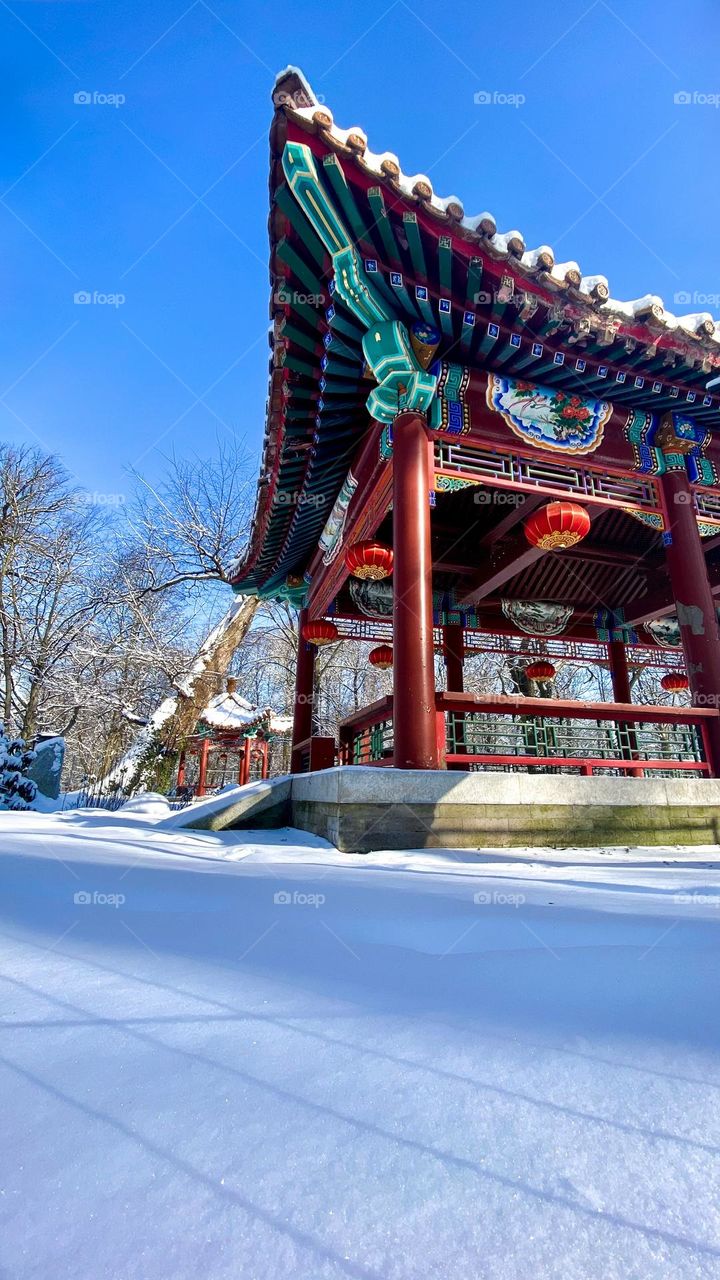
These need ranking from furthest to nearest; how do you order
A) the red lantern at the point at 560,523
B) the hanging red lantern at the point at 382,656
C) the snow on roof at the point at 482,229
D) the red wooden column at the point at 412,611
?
the hanging red lantern at the point at 382,656 → the red lantern at the point at 560,523 → the red wooden column at the point at 412,611 → the snow on roof at the point at 482,229

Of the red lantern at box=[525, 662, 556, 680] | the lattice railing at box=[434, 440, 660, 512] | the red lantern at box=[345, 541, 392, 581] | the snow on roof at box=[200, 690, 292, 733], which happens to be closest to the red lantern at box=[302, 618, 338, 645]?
the red lantern at box=[345, 541, 392, 581]

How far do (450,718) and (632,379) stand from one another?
12.5 feet

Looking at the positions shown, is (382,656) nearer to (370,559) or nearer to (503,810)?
(370,559)

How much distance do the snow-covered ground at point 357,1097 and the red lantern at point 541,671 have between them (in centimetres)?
867

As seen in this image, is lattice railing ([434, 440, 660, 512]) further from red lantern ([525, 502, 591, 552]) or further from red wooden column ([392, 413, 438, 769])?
red wooden column ([392, 413, 438, 769])

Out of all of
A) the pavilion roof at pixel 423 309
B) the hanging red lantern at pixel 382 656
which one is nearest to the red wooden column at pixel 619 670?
the hanging red lantern at pixel 382 656

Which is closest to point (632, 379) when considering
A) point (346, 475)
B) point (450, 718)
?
point (346, 475)

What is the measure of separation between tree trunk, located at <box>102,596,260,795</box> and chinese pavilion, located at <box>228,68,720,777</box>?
510 centimetres

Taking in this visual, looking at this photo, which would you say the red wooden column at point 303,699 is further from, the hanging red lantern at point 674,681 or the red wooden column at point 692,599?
the hanging red lantern at point 674,681

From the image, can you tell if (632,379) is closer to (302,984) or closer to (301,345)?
(301,345)

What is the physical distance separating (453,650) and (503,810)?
15.2 ft

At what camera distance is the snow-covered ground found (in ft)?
1.62

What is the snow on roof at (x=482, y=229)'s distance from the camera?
3.69 meters

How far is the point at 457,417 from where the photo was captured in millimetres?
5188
